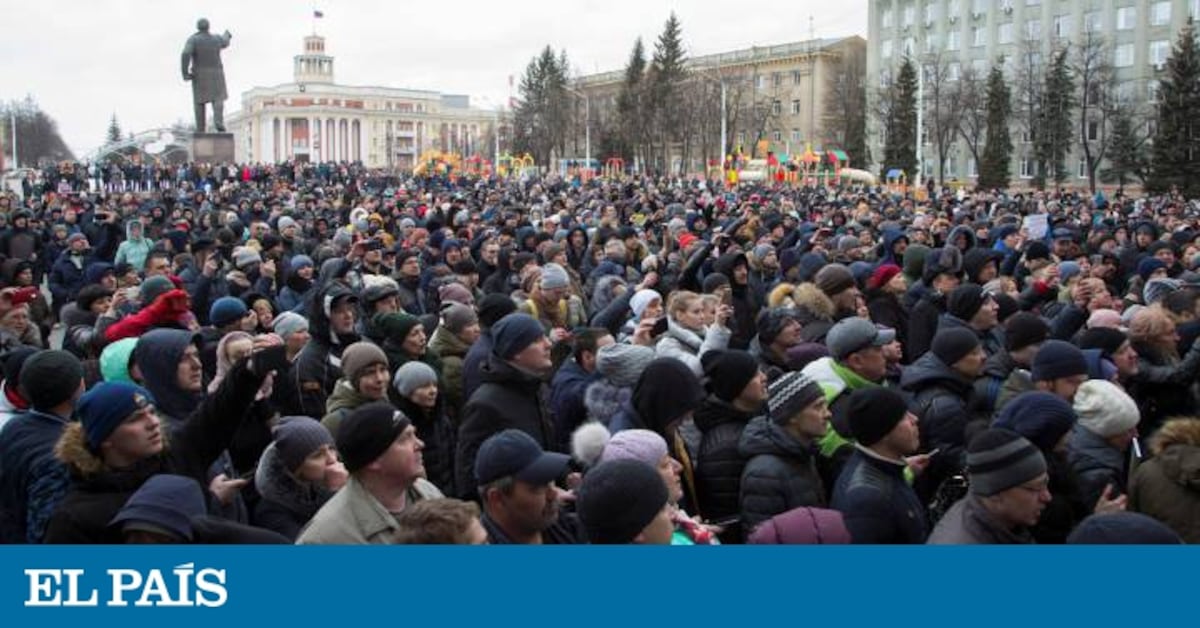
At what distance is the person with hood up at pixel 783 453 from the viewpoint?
4.20 m

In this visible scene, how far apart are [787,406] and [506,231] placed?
10614mm

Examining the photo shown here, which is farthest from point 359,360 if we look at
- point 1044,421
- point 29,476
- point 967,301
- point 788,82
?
point 788,82

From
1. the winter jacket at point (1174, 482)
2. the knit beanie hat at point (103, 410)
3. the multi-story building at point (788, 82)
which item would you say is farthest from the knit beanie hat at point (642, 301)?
the multi-story building at point (788, 82)

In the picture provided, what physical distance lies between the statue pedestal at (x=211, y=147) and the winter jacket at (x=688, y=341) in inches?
1227

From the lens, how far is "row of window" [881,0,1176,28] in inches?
2571

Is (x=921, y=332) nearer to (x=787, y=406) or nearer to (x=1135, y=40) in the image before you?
(x=787, y=406)

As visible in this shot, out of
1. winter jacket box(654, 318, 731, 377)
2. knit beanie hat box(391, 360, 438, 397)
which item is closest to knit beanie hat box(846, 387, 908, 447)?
winter jacket box(654, 318, 731, 377)

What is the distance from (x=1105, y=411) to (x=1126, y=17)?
235 ft

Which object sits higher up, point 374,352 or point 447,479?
point 374,352

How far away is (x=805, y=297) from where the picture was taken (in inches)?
286

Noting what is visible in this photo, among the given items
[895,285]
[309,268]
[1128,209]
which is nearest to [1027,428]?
[895,285]

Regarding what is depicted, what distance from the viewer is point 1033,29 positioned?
2810 inches

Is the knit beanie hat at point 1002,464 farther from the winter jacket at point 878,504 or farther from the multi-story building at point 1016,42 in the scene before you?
the multi-story building at point 1016,42

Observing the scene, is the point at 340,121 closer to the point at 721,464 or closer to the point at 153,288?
the point at 153,288
